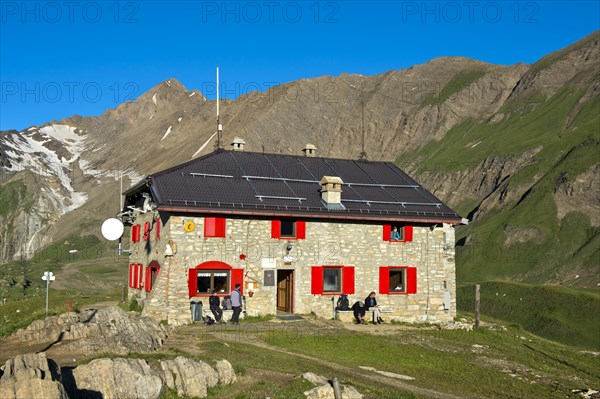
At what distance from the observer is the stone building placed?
Result: 28.5 metres

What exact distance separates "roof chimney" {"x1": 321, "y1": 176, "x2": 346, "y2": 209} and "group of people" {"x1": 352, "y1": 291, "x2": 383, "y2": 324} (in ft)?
15.0

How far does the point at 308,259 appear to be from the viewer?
30.8 m

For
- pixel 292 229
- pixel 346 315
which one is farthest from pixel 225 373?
pixel 292 229

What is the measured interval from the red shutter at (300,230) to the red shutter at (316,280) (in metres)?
1.56

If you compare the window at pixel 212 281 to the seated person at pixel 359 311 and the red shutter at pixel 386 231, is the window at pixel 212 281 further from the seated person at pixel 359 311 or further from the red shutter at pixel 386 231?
the red shutter at pixel 386 231

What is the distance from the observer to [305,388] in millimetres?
15227

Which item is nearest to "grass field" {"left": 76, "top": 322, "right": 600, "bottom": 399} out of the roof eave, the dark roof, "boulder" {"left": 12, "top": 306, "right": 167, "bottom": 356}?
"boulder" {"left": 12, "top": 306, "right": 167, "bottom": 356}

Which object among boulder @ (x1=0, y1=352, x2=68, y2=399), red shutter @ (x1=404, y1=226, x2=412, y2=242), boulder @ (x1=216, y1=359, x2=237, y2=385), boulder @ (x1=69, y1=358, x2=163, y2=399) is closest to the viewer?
boulder @ (x1=0, y1=352, x2=68, y2=399)

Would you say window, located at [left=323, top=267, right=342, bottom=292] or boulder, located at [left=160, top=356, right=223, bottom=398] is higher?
window, located at [left=323, top=267, right=342, bottom=292]

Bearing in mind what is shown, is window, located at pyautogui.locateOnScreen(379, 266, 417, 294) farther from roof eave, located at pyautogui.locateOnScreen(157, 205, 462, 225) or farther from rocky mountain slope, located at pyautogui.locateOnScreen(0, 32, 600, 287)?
rocky mountain slope, located at pyautogui.locateOnScreen(0, 32, 600, 287)

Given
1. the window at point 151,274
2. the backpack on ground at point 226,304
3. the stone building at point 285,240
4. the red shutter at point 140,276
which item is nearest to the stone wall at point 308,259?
the stone building at point 285,240

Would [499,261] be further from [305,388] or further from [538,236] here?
[305,388]

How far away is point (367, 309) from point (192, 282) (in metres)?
8.31

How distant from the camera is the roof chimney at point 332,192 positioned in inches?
1240
